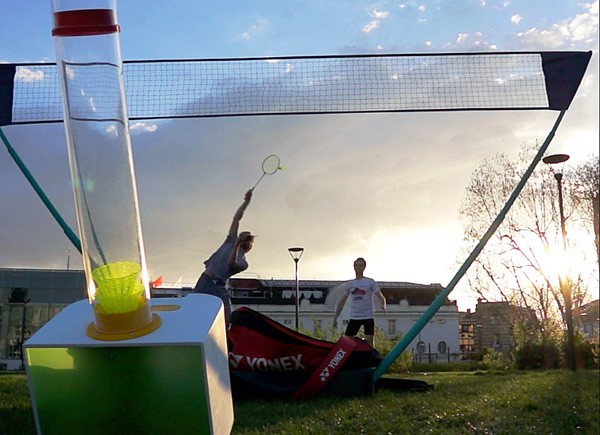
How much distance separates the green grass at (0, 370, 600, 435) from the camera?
3.07m

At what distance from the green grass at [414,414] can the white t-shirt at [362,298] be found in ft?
7.73

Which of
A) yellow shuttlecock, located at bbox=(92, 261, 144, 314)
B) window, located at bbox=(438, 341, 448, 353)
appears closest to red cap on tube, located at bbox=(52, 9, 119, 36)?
yellow shuttlecock, located at bbox=(92, 261, 144, 314)

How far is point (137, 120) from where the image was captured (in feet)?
16.8

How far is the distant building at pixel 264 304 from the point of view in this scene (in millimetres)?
7605

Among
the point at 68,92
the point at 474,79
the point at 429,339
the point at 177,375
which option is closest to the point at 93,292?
the point at 177,375

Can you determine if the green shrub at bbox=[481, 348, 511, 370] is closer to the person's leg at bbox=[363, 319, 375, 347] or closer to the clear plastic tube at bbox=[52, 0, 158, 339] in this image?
the person's leg at bbox=[363, 319, 375, 347]

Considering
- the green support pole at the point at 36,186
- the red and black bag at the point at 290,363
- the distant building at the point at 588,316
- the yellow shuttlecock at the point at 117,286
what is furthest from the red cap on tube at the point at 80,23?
the distant building at the point at 588,316

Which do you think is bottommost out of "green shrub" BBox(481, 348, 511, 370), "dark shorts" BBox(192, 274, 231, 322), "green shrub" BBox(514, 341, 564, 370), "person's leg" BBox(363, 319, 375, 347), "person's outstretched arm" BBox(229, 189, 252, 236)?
"green shrub" BBox(481, 348, 511, 370)

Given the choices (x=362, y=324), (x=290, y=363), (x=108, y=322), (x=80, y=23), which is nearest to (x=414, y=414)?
(x=290, y=363)

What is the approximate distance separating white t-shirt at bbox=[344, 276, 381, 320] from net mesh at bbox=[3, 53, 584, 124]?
7.30 feet

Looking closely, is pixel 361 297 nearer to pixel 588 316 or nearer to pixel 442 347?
pixel 588 316

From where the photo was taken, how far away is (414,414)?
344 centimetres

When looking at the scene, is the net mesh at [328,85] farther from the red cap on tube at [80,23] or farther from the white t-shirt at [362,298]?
the red cap on tube at [80,23]

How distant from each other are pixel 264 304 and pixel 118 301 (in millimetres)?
20145
